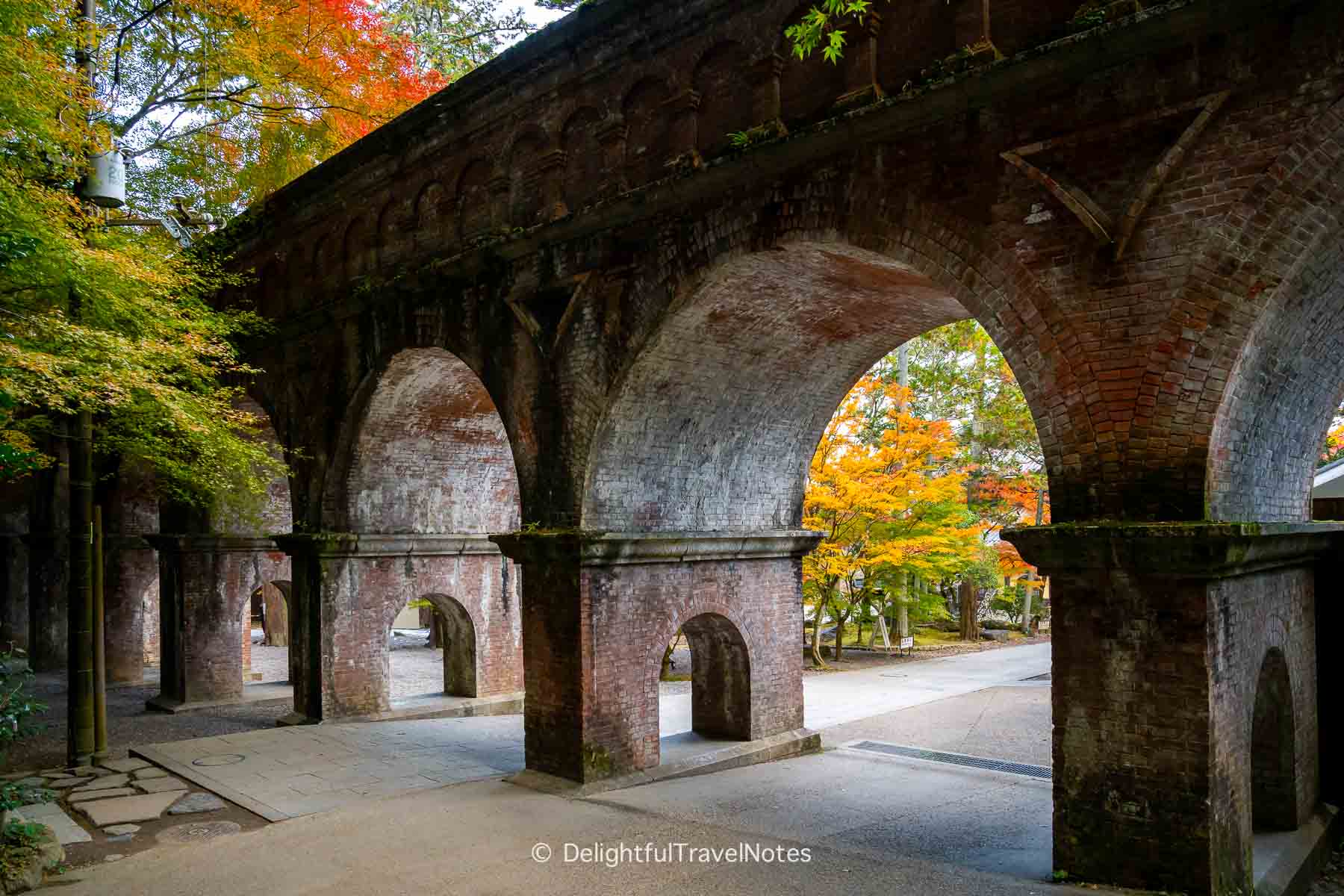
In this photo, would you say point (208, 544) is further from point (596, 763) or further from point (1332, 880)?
point (1332, 880)

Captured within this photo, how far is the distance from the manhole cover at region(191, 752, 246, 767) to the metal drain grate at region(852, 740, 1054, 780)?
706cm

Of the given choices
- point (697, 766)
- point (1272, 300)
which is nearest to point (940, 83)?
point (1272, 300)

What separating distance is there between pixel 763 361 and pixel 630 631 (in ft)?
9.57

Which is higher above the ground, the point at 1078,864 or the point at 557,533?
the point at 557,533

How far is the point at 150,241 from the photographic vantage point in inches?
478

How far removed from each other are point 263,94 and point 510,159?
8.06 metres

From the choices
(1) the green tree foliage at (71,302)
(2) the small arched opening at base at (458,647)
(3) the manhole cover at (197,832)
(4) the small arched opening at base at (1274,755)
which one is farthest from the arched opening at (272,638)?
(4) the small arched opening at base at (1274,755)

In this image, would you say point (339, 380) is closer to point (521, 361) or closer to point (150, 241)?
point (150, 241)

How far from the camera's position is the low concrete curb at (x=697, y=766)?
8941mm

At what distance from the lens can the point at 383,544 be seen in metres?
13.1

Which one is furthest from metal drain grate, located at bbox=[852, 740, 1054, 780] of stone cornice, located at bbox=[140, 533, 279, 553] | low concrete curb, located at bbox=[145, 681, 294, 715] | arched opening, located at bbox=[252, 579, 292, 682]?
arched opening, located at bbox=[252, 579, 292, 682]

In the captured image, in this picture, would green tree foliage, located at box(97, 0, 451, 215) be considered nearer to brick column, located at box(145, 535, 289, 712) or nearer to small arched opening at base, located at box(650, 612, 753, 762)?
brick column, located at box(145, 535, 289, 712)

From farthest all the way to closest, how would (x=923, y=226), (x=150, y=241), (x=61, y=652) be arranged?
→ (x=61, y=652)
(x=150, y=241)
(x=923, y=226)

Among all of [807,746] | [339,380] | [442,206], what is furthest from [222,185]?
[807,746]
